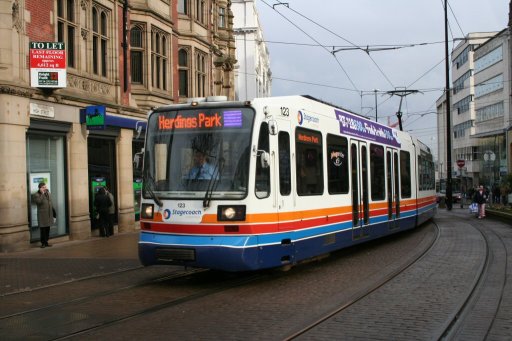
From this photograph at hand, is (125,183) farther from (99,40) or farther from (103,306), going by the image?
(103,306)

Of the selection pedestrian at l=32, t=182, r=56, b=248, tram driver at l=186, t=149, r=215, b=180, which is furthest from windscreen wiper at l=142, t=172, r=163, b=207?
pedestrian at l=32, t=182, r=56, b=248

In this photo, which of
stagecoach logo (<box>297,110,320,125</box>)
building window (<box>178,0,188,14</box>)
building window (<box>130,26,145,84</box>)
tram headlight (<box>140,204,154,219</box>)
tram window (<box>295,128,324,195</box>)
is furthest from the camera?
building window (<box>178,0,188,14</box>)

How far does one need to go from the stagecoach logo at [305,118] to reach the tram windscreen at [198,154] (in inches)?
55.2

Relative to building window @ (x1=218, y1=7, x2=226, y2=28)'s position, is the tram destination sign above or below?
below

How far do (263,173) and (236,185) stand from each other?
0.48 m

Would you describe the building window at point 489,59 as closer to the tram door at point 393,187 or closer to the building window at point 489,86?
the building window at point 489,86

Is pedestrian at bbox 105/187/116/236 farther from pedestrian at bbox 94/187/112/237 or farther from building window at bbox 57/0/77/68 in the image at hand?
building window at bbox 57/0/77/68

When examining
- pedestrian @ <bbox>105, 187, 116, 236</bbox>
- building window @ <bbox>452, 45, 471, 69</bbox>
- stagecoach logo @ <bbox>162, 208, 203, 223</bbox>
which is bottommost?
pedestrian @ <bbox>105, 187, 116, 236</bbox>

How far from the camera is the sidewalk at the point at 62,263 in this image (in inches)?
398

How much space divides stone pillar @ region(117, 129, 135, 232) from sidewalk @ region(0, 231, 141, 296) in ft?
11.6

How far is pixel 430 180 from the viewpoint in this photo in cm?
2164

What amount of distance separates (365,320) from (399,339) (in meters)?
0.82

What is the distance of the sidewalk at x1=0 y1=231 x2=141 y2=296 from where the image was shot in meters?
10.1

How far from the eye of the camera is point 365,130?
13.3m
